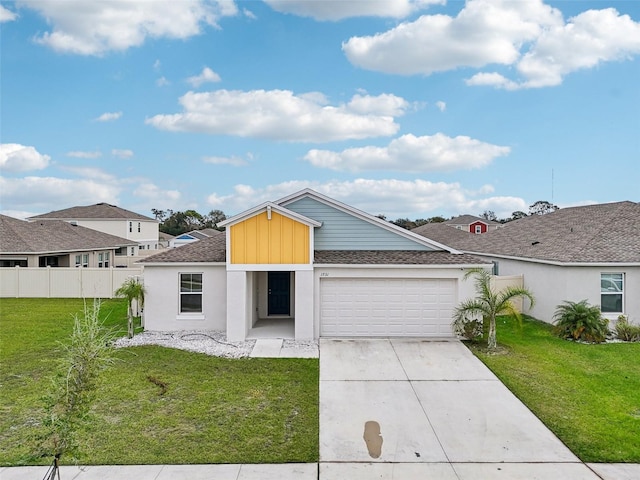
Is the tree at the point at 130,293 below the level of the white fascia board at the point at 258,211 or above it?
below

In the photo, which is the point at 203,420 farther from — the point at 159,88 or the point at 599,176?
the point at 599,176

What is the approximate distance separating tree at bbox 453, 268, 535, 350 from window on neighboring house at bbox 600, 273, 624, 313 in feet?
13.4

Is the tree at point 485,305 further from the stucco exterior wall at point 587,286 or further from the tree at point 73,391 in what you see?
the tree at point 73,391

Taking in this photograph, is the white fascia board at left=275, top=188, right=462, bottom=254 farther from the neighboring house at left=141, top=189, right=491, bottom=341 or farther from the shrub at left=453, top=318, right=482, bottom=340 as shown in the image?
the shrub at left=453, top=318, right=482, bottom=340

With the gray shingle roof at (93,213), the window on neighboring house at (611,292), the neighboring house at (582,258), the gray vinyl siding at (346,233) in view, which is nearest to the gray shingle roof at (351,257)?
the gray vinyl siding at (346,233)

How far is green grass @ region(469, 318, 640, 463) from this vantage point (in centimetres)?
716

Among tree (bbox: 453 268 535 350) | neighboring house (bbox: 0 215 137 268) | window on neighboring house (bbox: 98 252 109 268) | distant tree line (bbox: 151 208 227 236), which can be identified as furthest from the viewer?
distant tree line (bbox: 151 208 227 236)

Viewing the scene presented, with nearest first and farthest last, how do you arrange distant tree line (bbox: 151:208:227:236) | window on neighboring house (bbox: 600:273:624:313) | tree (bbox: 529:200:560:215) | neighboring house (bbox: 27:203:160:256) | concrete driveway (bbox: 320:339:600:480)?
concrete driveway (bbox: 320:339:600:480), window on neighboring house (bbox: 600:273:624:313), neighboring house (bbox: 27:203:160:256), tree (bbox: 529:200:560:215), distant tree line (bbox: 151:208:227:236)

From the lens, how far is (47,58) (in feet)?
54.7

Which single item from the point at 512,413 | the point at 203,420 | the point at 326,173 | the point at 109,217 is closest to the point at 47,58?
the point at 326,173

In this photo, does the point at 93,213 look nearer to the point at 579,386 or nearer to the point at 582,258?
the point at 582,258

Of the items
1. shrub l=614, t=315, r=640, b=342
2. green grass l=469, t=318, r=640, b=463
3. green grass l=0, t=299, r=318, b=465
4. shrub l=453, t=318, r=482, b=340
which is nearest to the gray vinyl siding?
shrub l=453, t=318, r=482, b=340

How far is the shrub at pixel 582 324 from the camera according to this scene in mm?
13766

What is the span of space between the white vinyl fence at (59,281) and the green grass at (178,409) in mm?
10102
